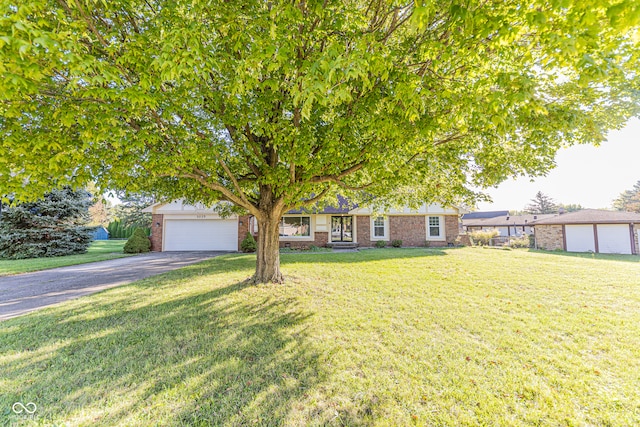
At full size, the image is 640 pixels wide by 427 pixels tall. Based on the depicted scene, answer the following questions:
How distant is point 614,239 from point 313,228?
68.8 ft

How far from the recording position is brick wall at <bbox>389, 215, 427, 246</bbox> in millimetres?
18656

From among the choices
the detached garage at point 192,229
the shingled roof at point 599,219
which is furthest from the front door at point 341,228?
the shingled roof at point 599,219

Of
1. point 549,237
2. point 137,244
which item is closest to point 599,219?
point 549,237

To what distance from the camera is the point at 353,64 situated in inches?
103

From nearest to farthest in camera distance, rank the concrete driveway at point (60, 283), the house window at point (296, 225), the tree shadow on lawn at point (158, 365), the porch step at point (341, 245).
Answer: the tree shadow on lawn at point (158, 365), the concrete driveway at point (60, 283), the porch step at point (341, 245), the house window at point (296, 225)

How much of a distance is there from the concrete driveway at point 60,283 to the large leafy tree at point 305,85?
3038 mm

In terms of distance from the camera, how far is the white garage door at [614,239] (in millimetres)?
18188

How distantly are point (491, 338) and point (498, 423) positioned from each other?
6.82 ft

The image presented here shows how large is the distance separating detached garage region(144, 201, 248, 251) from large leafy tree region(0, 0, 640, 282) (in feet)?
37.5

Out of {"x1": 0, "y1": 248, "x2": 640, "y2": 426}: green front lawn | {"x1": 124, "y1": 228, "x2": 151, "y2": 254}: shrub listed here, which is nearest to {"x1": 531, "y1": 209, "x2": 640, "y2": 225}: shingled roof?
{"x1": 0, "y1": 248, "x2": 640, "y2": 426}: green front lawn

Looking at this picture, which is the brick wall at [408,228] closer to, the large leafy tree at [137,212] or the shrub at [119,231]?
the large leafy tree at [137,212]

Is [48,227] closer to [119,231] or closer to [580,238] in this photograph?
[119,231]

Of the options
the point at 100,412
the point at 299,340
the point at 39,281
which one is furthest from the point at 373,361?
the point at 39,281

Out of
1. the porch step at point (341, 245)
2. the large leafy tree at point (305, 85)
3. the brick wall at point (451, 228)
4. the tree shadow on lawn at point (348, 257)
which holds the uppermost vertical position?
the large leafy tree at point (305, 85)
